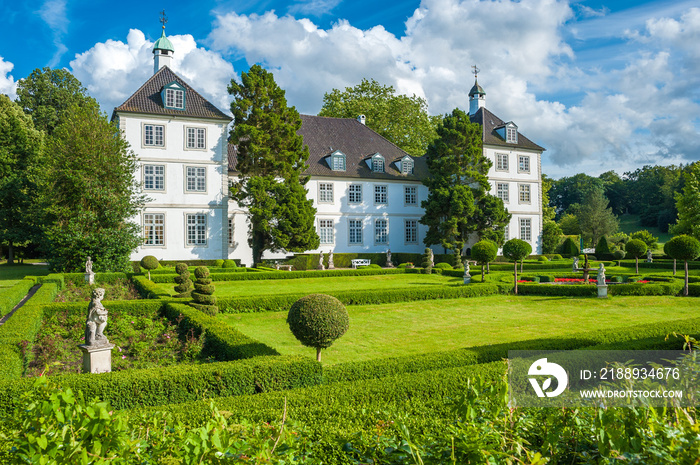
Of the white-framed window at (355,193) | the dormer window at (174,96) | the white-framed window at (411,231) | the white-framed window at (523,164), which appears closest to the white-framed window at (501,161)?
the white-framed window at (523,164)

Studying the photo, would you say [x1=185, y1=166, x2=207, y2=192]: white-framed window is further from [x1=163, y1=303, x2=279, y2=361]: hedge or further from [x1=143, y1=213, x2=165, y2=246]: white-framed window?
[x1=163, y1=303, x2=279, y2=361]: hedge

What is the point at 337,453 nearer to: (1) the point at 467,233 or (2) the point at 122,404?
(2) the point at 122,404

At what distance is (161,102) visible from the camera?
28.4 m

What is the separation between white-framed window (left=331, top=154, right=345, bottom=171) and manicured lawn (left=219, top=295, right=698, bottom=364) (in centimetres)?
1878

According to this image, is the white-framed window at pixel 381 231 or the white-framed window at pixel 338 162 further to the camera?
the white-framed window at pixel 381 231

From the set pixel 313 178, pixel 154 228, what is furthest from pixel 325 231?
pixel 154 228

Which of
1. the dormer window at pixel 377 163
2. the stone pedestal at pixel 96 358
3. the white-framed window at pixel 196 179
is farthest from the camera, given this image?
the dormer window at pixel 377 163

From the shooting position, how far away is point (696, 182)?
40.0 metres

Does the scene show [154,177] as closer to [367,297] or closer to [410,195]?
[367,297]

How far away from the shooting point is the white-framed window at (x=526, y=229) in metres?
37.3

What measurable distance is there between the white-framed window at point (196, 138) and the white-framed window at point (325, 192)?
852 centimetres

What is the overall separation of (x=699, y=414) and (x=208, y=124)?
2869 centimetres

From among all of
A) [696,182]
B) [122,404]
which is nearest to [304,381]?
[122,404]

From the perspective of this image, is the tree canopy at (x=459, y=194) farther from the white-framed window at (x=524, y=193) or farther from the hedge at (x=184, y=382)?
the hedge at (x=184, y=382)
